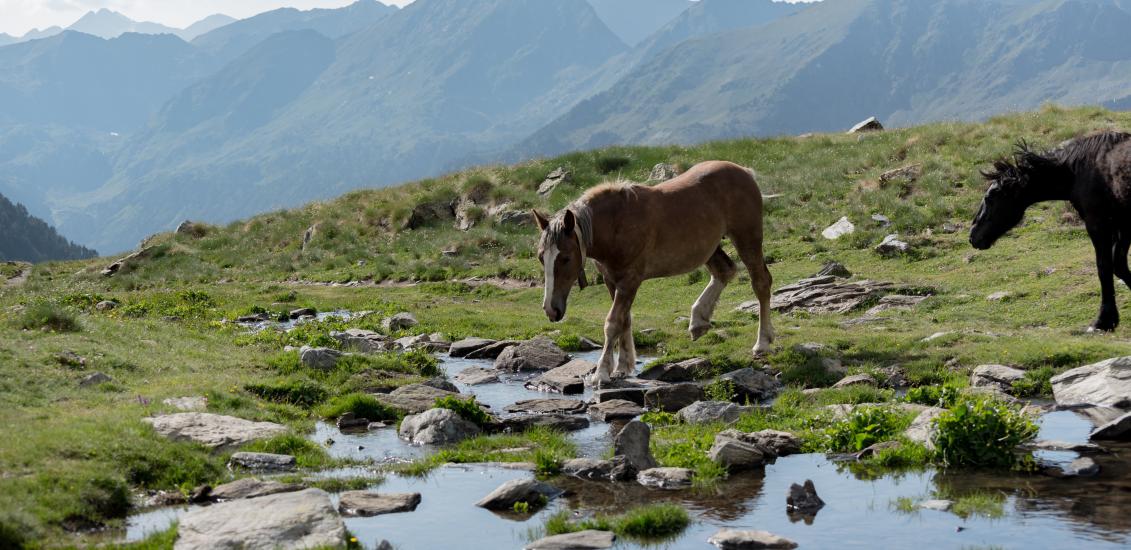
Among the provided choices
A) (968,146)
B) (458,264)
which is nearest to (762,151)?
(968,146)

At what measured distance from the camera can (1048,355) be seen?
669 inches

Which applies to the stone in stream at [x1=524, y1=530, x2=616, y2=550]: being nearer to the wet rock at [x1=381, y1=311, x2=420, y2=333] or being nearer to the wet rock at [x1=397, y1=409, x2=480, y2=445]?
the wet rock at [x1=397, y1=409, x2=480, y2=445]

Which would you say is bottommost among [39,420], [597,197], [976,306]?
[976,306]

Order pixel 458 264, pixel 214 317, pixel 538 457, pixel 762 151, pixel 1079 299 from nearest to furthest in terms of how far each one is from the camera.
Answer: pixel 538 457 < pixel 1079 299 < pixel 214 317 < pixel 458 264 < pixel 762 151

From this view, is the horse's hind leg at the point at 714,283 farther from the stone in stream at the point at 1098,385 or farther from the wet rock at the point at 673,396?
the stone in stream at the point at 1098,385

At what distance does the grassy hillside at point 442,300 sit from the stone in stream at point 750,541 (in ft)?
9.62

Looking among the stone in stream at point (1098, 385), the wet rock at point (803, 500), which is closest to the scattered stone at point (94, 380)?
the wet rock at point (803, 500)

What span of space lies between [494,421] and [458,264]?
23.9m

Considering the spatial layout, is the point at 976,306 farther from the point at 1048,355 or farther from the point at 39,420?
the point at 39,420

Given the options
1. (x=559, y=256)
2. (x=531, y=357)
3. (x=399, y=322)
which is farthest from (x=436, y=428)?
(x=399, y=322)

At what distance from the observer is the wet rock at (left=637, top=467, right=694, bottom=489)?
38.2 ft

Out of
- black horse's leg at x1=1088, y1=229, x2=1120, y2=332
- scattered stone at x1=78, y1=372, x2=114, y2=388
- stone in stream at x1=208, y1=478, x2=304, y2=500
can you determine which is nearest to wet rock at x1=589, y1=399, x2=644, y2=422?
stone in stream at x1=208, y1=478, x2=304, y2=500

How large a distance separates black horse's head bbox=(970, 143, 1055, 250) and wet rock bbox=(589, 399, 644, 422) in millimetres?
10278

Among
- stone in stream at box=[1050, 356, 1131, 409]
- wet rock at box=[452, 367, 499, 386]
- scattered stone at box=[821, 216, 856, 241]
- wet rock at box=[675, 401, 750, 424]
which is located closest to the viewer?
stone in stream at box=[1050, 356, 1131, 409]
